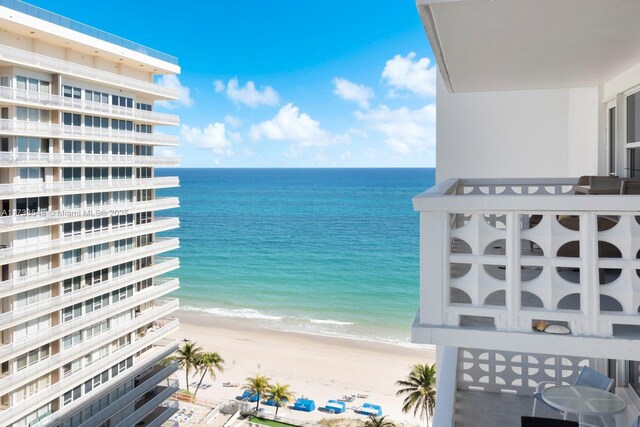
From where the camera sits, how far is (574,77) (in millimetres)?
6977

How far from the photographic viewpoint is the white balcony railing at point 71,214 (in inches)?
755

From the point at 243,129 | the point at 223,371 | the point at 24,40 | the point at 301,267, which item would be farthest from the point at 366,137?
the point at 24,40

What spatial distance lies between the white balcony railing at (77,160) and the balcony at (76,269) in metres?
4.05

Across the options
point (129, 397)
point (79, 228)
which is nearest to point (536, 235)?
point (79, 228)

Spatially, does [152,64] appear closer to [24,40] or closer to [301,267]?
[24,40]

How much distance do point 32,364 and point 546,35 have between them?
68.9 ft

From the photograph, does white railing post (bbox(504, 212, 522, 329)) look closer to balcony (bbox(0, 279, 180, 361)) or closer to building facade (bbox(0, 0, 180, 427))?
building facade (bbox(0, 0, 180, 427))

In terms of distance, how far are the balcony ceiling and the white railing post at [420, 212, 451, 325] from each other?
58.6 inches

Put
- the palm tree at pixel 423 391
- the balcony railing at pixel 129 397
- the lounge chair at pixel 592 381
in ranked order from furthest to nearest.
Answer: the palm tree at pixel 423 391 < the balcony railing at pixel 129 397 < the lounge chair at pixel 592 381

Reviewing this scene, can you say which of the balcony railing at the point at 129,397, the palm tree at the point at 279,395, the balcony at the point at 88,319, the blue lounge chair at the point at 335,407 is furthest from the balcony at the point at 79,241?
the blue lounge chair at the point at 335,407

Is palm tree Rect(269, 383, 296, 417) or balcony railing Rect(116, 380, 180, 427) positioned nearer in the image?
balcony railing Rect(116, 380, 180, 427)

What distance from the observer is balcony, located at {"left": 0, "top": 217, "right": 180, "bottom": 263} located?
63.6ft

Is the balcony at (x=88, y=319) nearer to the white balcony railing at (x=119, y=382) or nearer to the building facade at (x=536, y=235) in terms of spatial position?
the white balcony railing at (x=119, y=382)

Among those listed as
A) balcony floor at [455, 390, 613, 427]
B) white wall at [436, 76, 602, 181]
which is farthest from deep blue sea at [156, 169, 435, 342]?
balcony floor at [455, 390, 613, 427]
